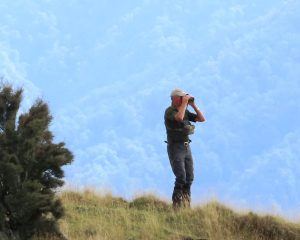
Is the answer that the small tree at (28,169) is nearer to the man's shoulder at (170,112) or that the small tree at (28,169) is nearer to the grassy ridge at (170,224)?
the grassy ridge at (170,224)

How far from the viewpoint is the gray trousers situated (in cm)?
1038

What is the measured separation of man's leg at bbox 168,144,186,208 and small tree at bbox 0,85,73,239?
115 inches

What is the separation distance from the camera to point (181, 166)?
10.4 metres

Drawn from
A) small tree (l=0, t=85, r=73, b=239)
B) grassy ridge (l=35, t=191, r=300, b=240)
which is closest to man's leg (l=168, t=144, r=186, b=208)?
grassy ridge (l=35, t=191, r=300, b=240)

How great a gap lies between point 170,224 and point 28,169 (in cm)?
277

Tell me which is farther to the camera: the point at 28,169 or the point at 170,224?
the point at 170,224

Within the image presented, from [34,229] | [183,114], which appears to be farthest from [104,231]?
[183,114]

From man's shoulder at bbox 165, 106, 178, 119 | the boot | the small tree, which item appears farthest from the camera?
the boot

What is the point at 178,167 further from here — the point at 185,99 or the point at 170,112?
the point at 185,99

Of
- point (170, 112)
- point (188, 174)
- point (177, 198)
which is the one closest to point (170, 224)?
point (177, 198)

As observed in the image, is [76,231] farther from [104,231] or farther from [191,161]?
[191,161]

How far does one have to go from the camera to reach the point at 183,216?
9742mm

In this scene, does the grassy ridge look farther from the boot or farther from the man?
the man

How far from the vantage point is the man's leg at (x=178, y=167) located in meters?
10.4
